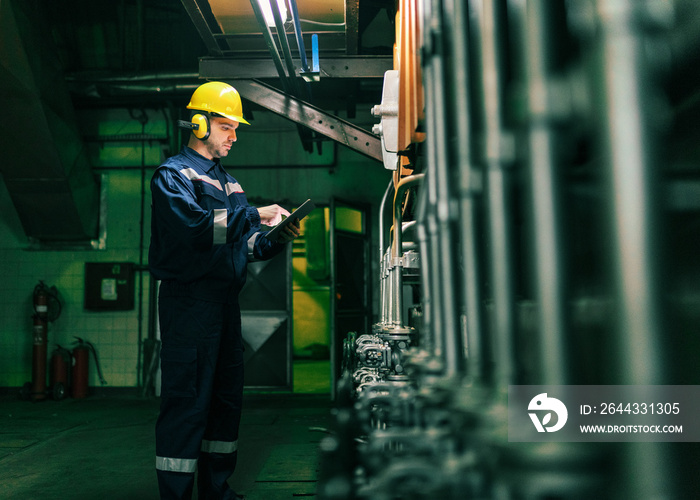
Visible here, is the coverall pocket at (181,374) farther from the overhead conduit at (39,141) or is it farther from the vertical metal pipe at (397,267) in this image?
the overhead conduit at (39,141)

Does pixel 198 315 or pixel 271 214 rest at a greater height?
pixel 271 214

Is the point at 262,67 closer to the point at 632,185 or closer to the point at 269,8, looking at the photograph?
the point at 269,8

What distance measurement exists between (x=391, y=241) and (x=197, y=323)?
4.17ft

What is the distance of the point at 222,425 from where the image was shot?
2203 mm

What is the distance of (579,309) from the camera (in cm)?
81

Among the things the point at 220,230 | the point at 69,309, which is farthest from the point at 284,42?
the point at 69,309

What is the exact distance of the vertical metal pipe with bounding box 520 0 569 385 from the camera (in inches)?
19.6

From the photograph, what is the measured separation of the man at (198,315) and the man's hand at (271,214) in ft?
0.51

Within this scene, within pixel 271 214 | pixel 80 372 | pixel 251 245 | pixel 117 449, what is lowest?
pixel 117 449

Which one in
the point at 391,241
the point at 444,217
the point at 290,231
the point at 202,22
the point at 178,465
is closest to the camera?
the point at 444,217

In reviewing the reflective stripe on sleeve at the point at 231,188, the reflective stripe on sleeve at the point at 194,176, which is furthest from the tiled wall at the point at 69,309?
the reflective stripe on sleeve at the point at 194,176

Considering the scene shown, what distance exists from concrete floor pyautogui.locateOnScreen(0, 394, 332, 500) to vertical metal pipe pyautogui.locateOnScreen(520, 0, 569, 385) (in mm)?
2109

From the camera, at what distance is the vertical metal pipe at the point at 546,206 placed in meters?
0.50

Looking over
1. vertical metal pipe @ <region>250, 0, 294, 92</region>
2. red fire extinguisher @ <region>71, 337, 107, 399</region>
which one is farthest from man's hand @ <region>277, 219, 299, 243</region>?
red fire extinguisher @ <region>71, 337, 107, 399</region>
